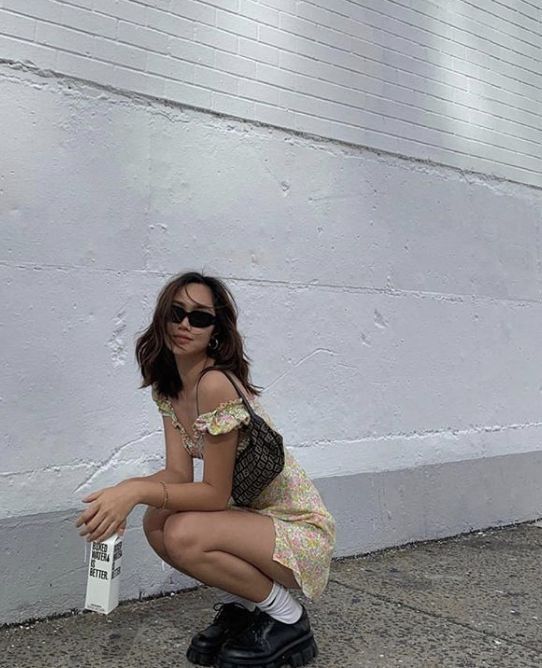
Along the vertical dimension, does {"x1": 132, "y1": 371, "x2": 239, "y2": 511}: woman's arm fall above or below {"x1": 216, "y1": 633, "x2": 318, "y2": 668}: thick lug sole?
above

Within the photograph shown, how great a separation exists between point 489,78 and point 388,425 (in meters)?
2.45

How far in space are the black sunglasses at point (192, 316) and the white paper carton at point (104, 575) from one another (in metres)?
0.73

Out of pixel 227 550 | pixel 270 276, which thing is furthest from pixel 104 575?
pixel 270 276

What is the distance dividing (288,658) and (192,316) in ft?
4.05

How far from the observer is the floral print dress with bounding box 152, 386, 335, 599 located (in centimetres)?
273

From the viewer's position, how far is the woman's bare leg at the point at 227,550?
8.90 ft

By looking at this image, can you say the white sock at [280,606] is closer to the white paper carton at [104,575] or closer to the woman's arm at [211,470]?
the woman's arm at [211,470]

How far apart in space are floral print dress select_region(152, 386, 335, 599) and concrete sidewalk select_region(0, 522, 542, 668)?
43 centimetres

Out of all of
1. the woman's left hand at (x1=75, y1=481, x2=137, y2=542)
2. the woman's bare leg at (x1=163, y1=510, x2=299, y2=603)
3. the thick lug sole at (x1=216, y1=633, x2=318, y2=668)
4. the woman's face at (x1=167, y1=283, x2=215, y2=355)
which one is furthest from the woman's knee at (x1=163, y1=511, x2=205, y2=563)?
the woman's face at (x1=167, y1=283, x2=215, y2=355)

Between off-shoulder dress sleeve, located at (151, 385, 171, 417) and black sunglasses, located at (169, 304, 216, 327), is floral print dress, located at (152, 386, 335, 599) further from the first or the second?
black sunglasses, located at (169, 304, 216, 327)

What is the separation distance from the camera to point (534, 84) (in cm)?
583

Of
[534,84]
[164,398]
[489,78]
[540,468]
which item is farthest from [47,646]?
[534,84]

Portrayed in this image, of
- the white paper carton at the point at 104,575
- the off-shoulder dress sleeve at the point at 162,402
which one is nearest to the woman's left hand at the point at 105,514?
the white paper carton at the point at 104,575

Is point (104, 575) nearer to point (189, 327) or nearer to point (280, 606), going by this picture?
point (280, 606)
